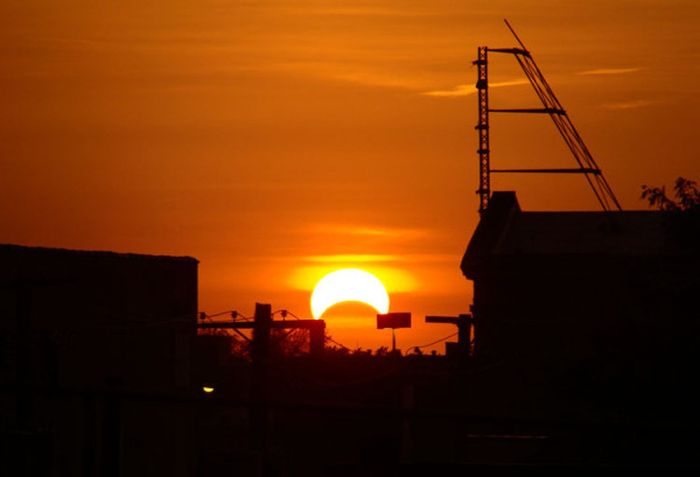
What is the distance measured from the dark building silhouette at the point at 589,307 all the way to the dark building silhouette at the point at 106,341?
26.2 feet

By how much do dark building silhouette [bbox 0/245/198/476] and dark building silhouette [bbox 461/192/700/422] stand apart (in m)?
7.97

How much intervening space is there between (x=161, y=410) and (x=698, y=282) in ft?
46.5

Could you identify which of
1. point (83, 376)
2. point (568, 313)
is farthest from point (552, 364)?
point (568, 313)

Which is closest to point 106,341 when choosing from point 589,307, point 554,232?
point 589,307

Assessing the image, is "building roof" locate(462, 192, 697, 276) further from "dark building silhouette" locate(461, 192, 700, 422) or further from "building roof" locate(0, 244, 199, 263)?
"building roof" locate(0, 244, 199, 263)

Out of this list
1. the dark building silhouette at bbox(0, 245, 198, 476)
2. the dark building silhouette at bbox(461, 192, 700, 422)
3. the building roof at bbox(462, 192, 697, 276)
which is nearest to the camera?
the dark building silhouette at bbox(461, 192, 700, 422)

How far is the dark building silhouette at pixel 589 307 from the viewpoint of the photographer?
71.8 feet

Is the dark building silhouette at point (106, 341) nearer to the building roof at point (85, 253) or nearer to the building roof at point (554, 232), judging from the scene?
the building roof at point (85, 253)

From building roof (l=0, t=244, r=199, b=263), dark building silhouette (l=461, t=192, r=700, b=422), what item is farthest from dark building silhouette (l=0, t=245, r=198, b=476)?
dark building silhouette (l=461, t=192, r=700, b=422)

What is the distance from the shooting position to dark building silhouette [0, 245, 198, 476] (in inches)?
1040

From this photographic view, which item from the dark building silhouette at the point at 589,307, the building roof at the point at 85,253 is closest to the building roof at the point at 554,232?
the dark building silhouette at the point at 589,307

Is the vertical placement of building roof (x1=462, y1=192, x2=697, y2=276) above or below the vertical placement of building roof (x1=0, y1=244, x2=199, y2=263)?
above

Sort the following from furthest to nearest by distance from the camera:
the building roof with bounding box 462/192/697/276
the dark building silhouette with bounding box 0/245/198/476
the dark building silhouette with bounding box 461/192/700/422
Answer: the building roof with bounding box 462/192/697/276 → the dark building silhouette with bounding box 0/245/198/476 → the dark building silhouette with bounding box 461/192/700/422

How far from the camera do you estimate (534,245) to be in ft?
194
